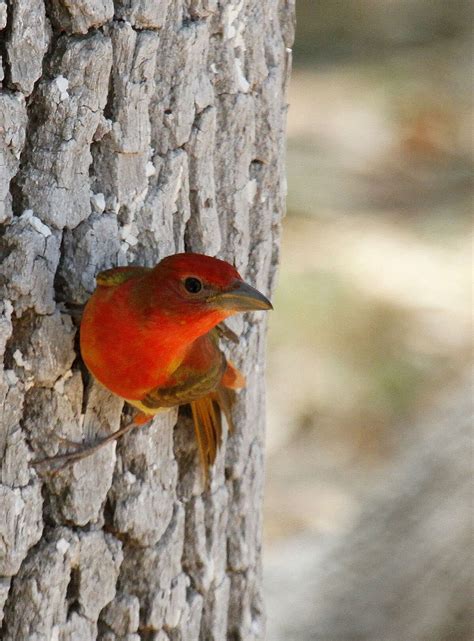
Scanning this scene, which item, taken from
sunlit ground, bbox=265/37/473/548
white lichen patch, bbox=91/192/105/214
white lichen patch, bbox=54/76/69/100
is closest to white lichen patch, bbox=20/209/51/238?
white lichen patch, bbox=91/192/105/214

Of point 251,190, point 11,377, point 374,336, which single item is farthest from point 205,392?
point 374,336

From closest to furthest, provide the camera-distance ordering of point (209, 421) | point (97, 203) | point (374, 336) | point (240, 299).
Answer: point (240, 299) < point (97, 203) < point (209, 421) < point (374, 336)

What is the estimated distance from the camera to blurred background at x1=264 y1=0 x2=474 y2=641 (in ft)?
12.1

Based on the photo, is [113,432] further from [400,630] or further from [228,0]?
[400,630]

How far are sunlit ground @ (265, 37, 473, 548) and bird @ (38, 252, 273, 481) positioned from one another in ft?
7.23

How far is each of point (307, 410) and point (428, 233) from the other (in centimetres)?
214

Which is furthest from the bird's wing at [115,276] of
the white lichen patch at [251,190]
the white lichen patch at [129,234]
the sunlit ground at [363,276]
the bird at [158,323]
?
the sunlit ground at [363,276]

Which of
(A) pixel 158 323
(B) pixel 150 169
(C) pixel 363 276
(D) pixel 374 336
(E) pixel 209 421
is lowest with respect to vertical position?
(D) pixel 374 336

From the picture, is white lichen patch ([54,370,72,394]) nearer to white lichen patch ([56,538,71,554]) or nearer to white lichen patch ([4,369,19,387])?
white lichen patch ([4,369,19,387])

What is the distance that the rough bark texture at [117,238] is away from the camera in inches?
86.8

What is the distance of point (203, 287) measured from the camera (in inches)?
86.5

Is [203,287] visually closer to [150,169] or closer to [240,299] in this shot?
[240,299]

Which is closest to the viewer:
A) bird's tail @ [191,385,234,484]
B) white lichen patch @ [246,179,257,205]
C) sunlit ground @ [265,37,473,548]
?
bird's tail @ [191,385,234,484]

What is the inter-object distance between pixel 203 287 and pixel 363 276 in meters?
5.20
